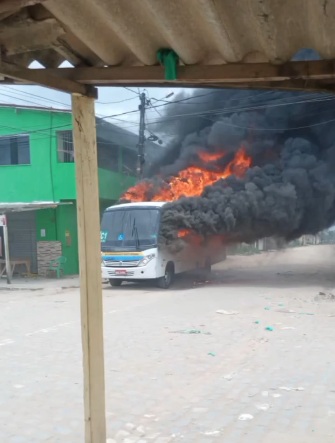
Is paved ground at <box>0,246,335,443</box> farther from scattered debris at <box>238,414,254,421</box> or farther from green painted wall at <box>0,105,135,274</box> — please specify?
green painted wall at <box>0,105,135,274</box>

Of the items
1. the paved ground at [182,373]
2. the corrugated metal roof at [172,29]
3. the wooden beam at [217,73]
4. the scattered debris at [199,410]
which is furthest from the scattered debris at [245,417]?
the corrugated metal roof at [172,29]

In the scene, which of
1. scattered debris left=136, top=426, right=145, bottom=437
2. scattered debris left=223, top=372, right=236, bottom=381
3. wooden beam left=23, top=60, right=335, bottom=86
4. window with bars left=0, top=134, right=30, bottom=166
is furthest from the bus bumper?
wooden beam left=23, top=60, right=335, bottom=86

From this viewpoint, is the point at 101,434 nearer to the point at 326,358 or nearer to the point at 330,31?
the point at 330,31

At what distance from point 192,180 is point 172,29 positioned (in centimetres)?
1786

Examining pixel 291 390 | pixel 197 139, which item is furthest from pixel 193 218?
pixel 291 390

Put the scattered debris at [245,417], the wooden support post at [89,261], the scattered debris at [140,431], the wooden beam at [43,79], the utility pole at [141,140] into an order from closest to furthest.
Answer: the wooden beam at [43,79] < the wooden support post at [89,261] < the scattered debris at [140,431] < the scattered debris at [245,417] < the utility pole at [141,140]

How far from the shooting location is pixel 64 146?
23.1m

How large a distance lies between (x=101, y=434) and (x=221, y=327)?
6568 millimetres

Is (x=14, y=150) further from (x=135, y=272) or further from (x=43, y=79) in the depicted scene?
(x=43, y=79)

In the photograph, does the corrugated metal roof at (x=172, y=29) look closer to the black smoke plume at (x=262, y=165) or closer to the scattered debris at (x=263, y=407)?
the scattered debris at (x=263, y=407)

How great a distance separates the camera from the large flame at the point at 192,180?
20.1 m

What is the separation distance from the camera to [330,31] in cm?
274

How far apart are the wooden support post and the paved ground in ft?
3.77

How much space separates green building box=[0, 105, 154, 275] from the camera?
73.6 ft
